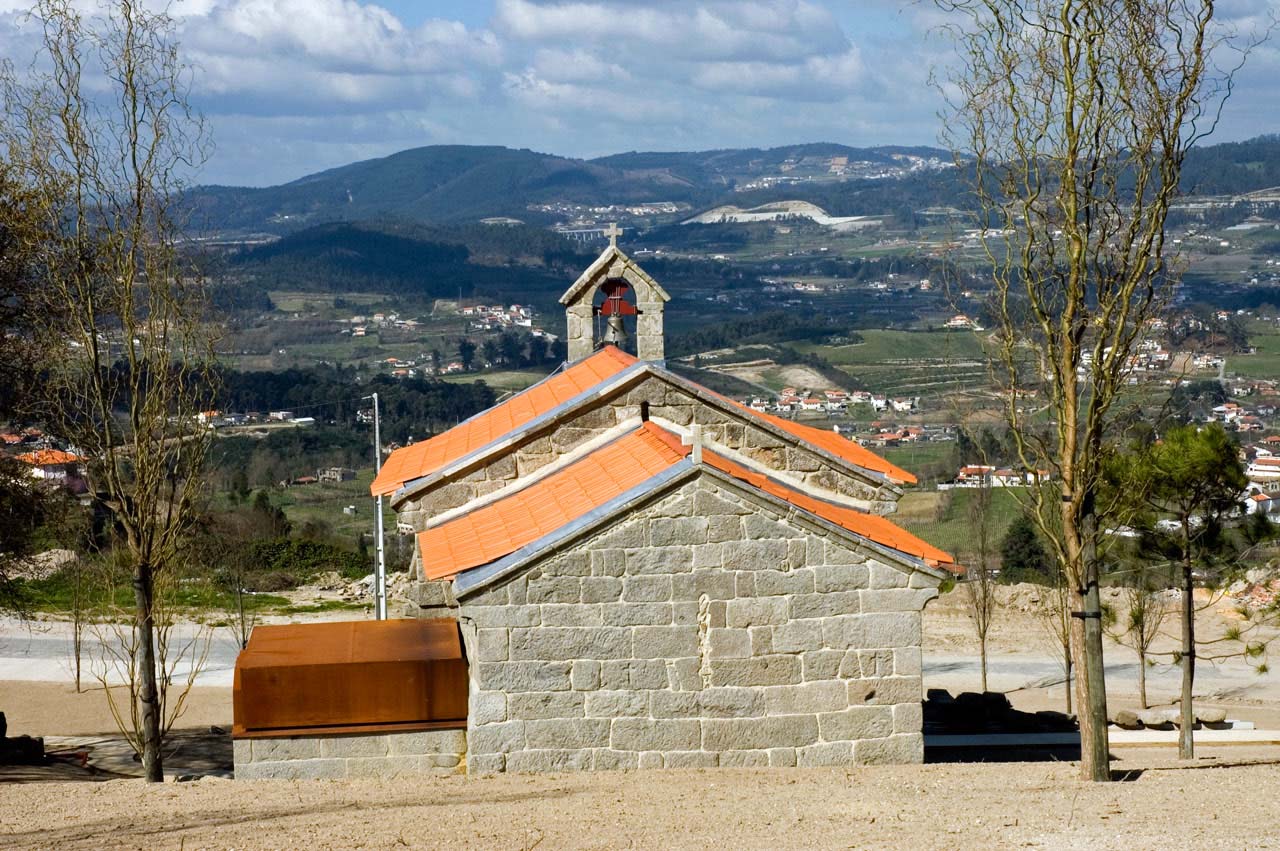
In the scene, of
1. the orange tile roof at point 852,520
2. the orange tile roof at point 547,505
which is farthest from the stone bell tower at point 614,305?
the orange tile roof at point 852,520

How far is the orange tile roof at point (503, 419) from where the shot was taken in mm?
17594

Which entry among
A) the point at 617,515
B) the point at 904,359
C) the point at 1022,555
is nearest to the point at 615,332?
the point at 617,515

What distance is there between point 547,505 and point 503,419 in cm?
453

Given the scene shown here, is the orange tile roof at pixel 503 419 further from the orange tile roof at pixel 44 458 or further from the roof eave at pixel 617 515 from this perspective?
the roof eave at pixel 617 515

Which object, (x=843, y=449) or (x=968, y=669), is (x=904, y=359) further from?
(x=843, y=449)

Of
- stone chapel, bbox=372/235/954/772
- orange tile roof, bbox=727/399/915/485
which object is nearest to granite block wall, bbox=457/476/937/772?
stone chapel, bbox=372/235/954/772

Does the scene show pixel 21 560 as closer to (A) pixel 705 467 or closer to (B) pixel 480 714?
(B) pixel 480 714

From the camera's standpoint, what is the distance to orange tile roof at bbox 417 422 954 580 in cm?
1331

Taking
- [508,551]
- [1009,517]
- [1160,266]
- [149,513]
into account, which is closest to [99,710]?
[149,513]

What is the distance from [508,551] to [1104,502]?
604 cm

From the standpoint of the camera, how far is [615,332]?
792 inches

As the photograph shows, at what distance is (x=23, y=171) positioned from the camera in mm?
14250

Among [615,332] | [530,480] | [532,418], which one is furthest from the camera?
[615,332]

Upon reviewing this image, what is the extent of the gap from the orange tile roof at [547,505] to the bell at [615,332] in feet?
12.9
